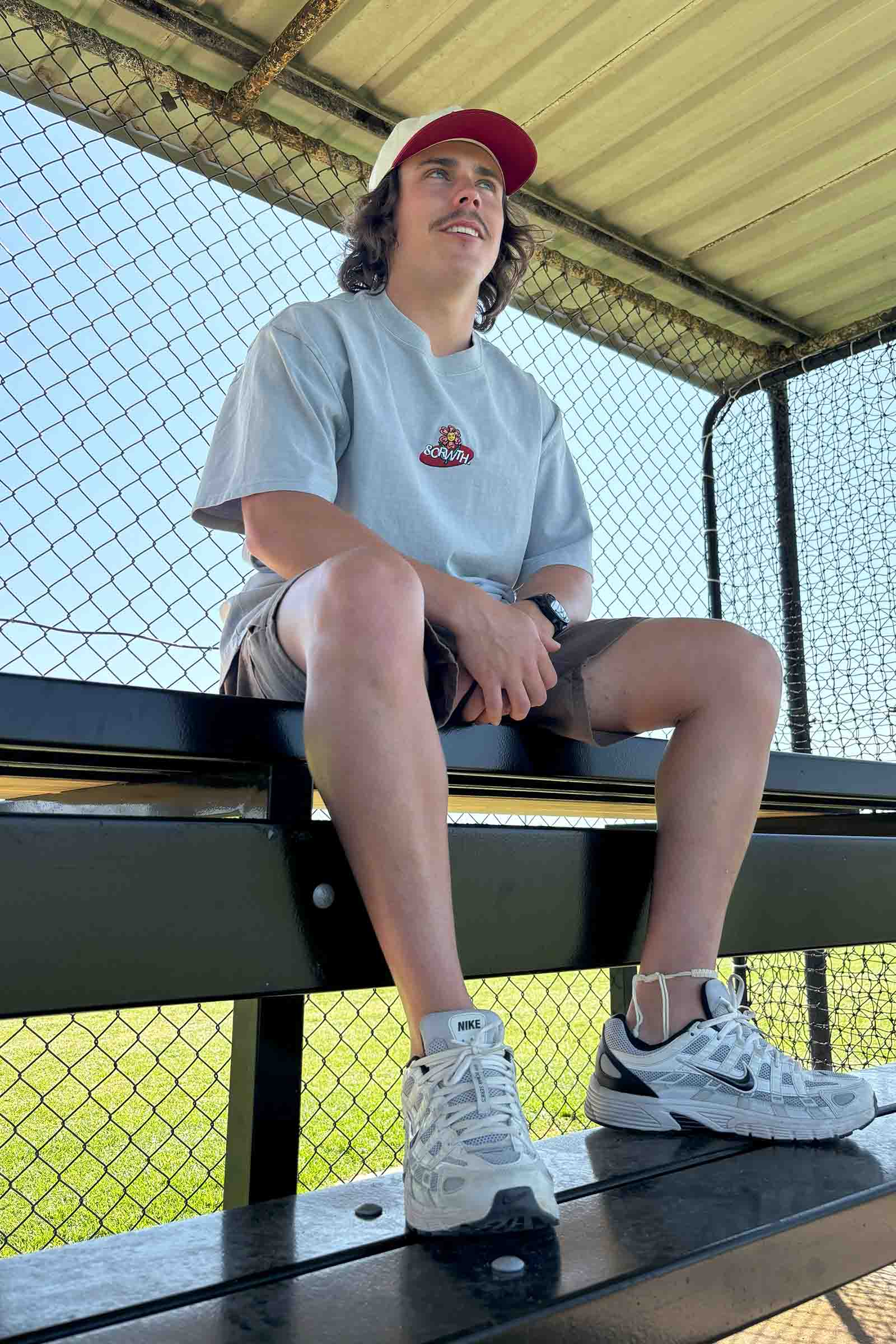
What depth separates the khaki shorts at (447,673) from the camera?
1084 mm

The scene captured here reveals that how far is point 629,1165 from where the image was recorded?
0.97m

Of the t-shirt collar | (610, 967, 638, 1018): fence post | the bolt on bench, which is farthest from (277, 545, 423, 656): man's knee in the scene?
(610, 967, 638, 1018): fence post

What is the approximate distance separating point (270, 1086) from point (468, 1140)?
34 centimetres

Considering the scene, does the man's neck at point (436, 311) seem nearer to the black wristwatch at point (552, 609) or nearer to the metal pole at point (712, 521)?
the black wristwatch at point (552, 609)

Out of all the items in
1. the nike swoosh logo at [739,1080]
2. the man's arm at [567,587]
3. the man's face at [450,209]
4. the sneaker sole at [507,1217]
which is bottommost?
the sneaker sole at [507,1217]

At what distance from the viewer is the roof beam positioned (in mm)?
2295

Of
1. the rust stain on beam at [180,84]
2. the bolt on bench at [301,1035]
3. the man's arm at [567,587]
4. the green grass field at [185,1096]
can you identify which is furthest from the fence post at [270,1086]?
the rust stain on beam at [180,84]

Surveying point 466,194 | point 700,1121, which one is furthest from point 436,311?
point 700,1121

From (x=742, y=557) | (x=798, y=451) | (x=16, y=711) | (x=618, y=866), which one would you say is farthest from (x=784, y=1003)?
(x=16, y=711)

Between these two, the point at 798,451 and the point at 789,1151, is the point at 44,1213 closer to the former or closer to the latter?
the point at 789,1151

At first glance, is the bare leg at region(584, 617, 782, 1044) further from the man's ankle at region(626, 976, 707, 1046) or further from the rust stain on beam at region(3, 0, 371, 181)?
the rust stain on beam at region(3, 0, 371, 181)

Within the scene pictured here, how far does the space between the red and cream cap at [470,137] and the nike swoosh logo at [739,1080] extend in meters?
Result: 1.34

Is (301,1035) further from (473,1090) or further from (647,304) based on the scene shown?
(647,304)

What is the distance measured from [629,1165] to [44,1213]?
9.24 ft
